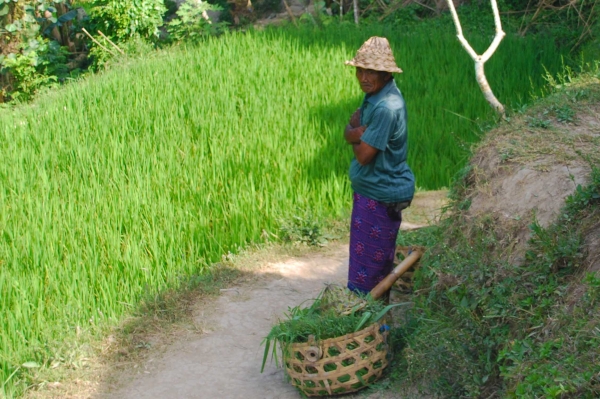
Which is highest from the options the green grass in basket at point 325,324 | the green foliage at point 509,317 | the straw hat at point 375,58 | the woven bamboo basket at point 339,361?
the straw hat at point 375,58

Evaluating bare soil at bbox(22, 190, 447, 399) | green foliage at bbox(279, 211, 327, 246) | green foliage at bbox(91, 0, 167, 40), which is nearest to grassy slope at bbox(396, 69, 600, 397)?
bare soil at bbox(22, 190, 447, 399)

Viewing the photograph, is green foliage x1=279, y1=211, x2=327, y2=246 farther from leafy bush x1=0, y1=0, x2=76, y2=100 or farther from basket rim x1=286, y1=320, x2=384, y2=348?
leafy bush x1=0, y1=0, x2=76, y2=100

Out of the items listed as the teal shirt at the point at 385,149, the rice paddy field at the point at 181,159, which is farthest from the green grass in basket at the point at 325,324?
the rice paddy field at the point at 181,159

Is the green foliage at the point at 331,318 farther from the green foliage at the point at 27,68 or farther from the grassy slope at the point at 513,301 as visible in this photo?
the green foliage at the point at 27,68

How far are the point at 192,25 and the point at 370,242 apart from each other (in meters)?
7.53

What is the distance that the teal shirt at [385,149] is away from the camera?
3.76m

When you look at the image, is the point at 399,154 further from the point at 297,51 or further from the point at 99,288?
the point at 297,51

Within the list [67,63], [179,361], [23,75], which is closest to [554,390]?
[179,361]

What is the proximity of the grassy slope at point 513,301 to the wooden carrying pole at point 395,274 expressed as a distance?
90mm

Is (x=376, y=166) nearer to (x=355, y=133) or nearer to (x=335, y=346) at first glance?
(x=355, y=133)

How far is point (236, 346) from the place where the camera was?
4.24m

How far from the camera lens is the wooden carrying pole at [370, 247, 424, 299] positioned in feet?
12.5

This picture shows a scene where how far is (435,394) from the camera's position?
10.9 ft

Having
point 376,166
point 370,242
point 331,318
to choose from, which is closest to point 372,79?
point 376,166
